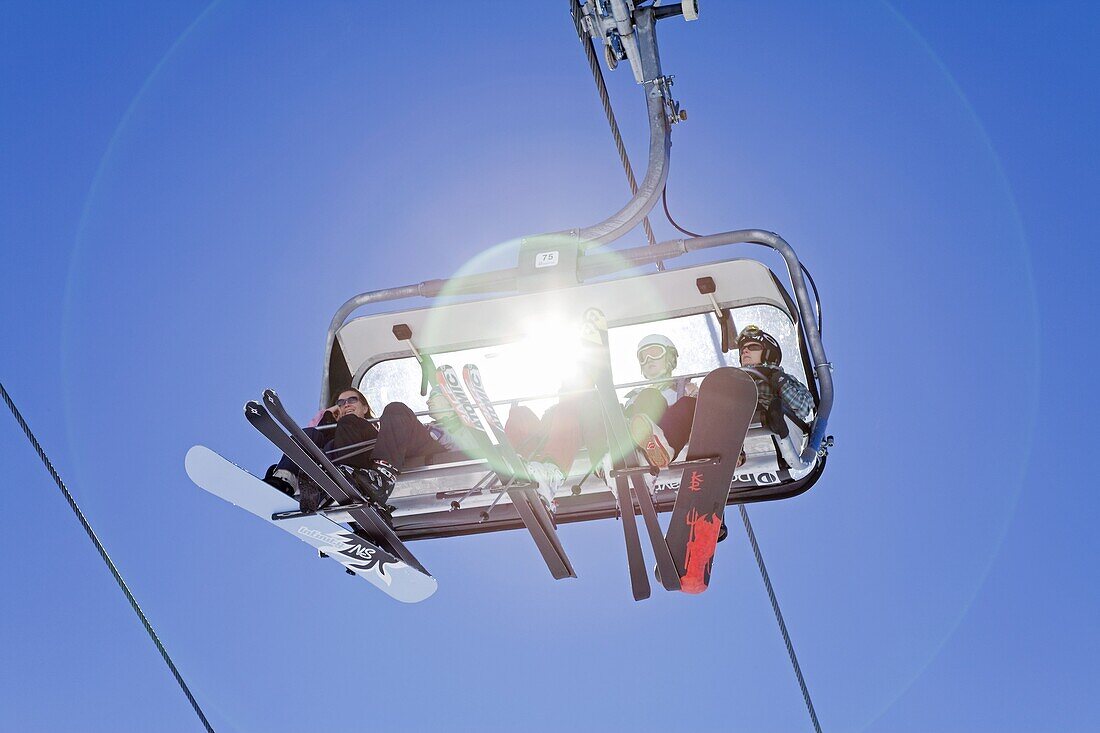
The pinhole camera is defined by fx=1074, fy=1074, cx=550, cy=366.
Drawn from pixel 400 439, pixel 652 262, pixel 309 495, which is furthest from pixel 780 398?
pixel 309 495

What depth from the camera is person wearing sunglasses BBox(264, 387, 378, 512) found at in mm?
5000

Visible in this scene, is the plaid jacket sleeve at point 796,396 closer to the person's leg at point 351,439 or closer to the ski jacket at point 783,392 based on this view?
the ski jacket at point 783,392

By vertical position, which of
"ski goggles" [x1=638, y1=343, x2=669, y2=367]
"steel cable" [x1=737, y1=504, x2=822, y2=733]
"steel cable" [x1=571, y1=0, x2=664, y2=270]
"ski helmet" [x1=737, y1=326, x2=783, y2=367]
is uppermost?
"steel cable" [x1=571, y1=0, x2=664, y2=270]

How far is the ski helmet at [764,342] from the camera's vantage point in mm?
5508

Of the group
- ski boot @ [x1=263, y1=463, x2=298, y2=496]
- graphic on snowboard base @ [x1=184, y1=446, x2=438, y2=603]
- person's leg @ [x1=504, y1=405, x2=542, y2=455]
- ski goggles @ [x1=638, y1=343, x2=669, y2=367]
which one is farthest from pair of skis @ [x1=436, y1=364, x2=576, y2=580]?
ski goggles @ [x1=638, y1=343, x2=669, y2=367]

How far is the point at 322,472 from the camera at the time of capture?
15.7 feet

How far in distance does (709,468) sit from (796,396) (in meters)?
0.66

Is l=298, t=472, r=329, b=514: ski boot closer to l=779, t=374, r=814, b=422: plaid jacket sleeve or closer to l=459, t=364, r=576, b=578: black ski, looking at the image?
l=459, t=364, r=576, b=578: black ski

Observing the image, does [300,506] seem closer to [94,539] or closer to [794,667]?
[94,539]

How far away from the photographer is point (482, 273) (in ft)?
18.3

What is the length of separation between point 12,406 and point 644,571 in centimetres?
359

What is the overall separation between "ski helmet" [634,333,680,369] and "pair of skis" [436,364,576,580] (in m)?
1.28

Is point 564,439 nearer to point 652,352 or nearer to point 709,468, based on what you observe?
point 709,468

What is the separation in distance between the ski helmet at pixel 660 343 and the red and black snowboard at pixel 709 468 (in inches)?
48.4
